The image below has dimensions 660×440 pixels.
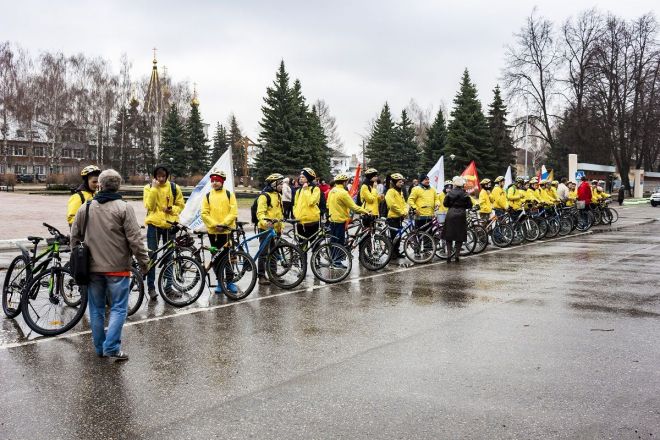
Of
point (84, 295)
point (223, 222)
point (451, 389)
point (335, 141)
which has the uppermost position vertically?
point (335, 141)

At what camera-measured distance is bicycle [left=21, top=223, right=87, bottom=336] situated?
6680 millimetres

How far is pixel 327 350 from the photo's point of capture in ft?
19.5

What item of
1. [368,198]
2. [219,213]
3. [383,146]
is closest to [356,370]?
[219,213]

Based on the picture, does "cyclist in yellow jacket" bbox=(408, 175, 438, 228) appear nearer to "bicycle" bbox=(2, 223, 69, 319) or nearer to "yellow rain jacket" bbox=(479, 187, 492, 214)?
"yellow rain jacket" bbox=(479, 187, 492, 214)

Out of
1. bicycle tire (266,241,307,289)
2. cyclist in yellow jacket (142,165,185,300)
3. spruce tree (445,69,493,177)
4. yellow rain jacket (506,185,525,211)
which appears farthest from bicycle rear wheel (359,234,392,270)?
spruce tree (445,69,493,177)

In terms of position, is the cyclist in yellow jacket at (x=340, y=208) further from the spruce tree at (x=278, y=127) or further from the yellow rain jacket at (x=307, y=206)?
the spruce tree at (x=278, y=127)

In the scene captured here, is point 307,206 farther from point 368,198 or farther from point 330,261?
point 368,198

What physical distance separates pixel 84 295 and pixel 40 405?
2295 millimetres

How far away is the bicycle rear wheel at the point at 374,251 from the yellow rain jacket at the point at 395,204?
155 cm

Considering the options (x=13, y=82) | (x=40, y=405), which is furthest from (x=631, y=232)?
(x=13, y=82)

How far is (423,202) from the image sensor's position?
13227 millimetres

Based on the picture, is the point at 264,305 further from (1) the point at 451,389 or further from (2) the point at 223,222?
(1) the point at 451,389

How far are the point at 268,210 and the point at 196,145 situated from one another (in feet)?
199

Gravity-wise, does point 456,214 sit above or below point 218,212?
below
